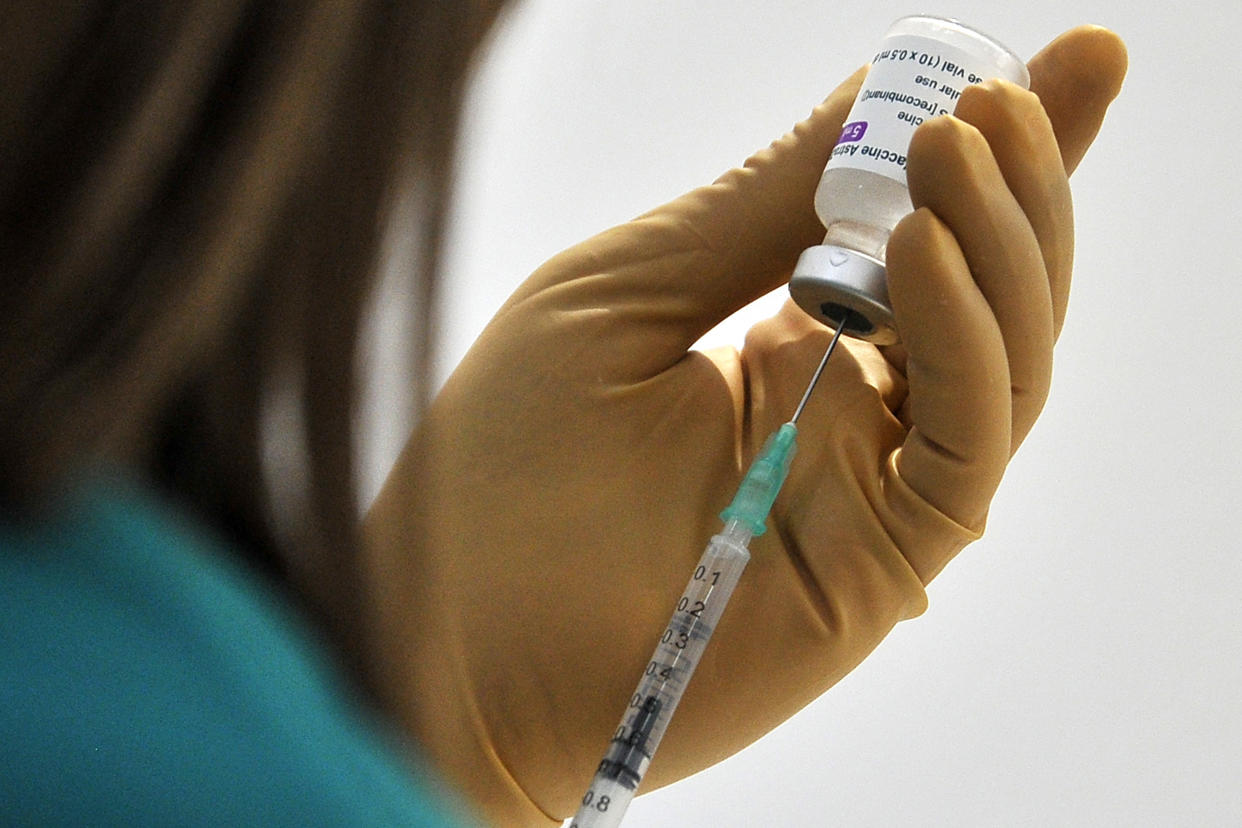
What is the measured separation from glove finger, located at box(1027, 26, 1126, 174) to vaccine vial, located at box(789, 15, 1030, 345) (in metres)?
0.05

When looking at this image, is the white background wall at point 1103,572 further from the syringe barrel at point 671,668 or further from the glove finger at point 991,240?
the syringe barrel at point 671,668

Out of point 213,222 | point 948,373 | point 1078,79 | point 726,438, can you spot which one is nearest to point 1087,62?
point 1078,79

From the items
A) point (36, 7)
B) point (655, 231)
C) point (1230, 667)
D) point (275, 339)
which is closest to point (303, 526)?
point (275, 339)

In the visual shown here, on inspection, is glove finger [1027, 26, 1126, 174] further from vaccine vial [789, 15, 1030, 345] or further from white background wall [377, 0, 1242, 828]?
white background wall [377, 0, 1242, 828]

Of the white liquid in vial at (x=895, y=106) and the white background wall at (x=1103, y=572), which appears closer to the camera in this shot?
the white liquid in vial at (x=895, y=106)

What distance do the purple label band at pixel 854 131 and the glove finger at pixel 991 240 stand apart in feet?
0.16

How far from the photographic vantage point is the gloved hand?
0.76 meters

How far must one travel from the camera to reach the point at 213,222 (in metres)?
0.35

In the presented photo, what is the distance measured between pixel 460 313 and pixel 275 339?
85 centimetres

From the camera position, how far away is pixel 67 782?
31 cm

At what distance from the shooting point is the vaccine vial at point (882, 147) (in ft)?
2.44

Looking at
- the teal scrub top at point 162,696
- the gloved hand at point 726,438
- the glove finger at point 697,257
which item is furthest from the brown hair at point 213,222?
the glove finger at point 697,257

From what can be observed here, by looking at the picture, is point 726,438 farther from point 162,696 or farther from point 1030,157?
point 162,696

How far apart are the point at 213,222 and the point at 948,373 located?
535 mm
